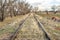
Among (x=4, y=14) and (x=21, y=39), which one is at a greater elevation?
(x=21, y=39)

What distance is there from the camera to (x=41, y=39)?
31.1 ft

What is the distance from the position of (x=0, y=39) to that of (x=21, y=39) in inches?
44.7

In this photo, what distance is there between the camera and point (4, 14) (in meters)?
31.2

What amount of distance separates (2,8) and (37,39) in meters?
22.1

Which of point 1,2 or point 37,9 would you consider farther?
point 37,9

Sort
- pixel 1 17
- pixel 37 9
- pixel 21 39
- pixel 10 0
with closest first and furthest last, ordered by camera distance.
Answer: pixel 21 39
pixel 1 17
pixel 10 0
pixel 37 9

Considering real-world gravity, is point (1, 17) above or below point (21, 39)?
below

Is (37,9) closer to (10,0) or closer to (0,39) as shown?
(10,0)

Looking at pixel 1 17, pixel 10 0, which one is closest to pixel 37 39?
pixel 1 17

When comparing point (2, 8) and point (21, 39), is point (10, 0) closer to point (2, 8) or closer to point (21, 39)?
point (2, 8)

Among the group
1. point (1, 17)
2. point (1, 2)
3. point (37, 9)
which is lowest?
point (37, 9)

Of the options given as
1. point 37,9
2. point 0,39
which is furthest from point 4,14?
point 37,9

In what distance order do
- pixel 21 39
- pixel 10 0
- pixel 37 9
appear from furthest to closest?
pixel 37 9
pixel 10 0
pixel 21 39

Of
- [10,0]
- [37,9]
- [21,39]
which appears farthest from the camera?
[37,9]
